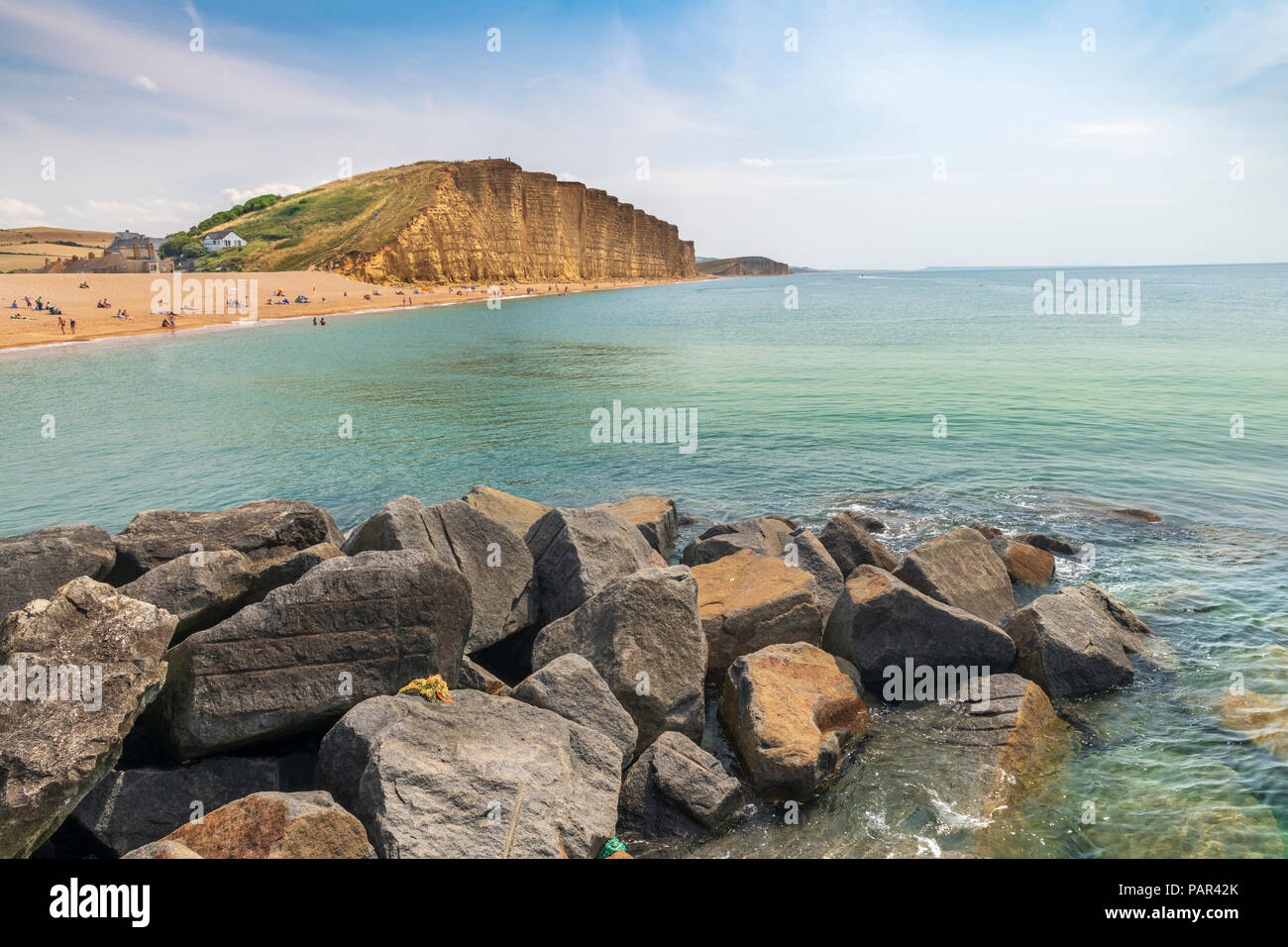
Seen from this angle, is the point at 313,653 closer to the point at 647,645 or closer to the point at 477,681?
the point at 477,681

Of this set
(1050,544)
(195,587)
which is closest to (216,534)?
(195,587)

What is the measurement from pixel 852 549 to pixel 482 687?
6929mm

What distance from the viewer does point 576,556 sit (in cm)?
1019

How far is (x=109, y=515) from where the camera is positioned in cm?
1694

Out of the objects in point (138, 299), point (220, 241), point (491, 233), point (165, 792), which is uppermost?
point (491, 233)

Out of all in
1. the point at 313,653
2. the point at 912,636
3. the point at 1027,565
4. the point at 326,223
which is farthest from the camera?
the point at 326,223

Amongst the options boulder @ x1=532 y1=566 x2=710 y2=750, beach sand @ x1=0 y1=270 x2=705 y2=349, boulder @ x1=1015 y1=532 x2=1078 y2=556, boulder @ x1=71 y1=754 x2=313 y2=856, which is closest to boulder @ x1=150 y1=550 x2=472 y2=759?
boulder @ x1=71 y1=754 x2=313 y2=856

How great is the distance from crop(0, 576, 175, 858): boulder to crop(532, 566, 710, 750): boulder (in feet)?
12.8

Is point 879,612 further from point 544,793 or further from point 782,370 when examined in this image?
point 782,370

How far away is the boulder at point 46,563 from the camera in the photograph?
8.63 metres

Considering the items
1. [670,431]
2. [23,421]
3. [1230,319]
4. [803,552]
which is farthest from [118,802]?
[1230,319]

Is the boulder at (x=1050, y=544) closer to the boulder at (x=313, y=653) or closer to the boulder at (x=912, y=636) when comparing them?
the boulder at (x=912, y=636)

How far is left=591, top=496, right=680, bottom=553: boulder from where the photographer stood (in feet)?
44.5

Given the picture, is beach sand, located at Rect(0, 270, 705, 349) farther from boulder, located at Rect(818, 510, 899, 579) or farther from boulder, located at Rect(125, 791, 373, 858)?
boulder, located at Rect(125, 791, 373, 858)
